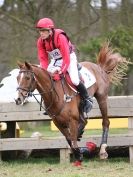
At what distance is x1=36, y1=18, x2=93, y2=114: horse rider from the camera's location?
753 cm

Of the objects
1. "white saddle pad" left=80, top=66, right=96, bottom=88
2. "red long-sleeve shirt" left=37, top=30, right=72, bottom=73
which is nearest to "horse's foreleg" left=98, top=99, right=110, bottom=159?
"white saddle pad" left=80, top=66, right=96, bottom=88

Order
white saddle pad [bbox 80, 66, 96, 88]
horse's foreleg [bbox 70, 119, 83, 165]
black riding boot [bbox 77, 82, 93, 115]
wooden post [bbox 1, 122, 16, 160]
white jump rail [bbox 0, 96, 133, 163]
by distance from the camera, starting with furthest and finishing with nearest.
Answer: wooden post [bbox 1, 122, 16, 160], white jump rail [bbox 0, 96, 133, 163], white saddle pad [bbox 80, 66, 96, 88], black riding boot [bbox 77, 82, 93, 115], horse's foreleg [bbox 70, 119, 83, 165]

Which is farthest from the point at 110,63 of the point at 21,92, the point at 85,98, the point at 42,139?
the point at 21,92

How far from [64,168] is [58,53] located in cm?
173

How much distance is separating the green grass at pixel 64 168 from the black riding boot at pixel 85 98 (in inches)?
34.6

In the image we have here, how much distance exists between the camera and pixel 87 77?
820 centimetres

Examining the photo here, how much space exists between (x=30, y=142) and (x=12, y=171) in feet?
3.79

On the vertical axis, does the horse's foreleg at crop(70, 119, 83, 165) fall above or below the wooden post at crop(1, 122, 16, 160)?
above

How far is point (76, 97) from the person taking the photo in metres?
7.85

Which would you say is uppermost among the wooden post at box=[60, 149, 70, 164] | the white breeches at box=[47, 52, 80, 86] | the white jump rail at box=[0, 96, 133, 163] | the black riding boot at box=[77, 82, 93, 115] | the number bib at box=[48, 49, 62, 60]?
the number bib at box=[48, 49, 62, 60]

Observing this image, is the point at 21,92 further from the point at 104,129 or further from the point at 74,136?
the point at 104,129

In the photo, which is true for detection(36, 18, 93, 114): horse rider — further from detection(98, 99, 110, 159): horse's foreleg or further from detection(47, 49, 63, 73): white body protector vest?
detection(98, 99, 110, 159): horse's foreleg

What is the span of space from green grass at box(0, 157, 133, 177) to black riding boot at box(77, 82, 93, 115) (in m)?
0.88

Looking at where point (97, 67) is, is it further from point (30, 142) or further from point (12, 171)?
point (12, 171)
